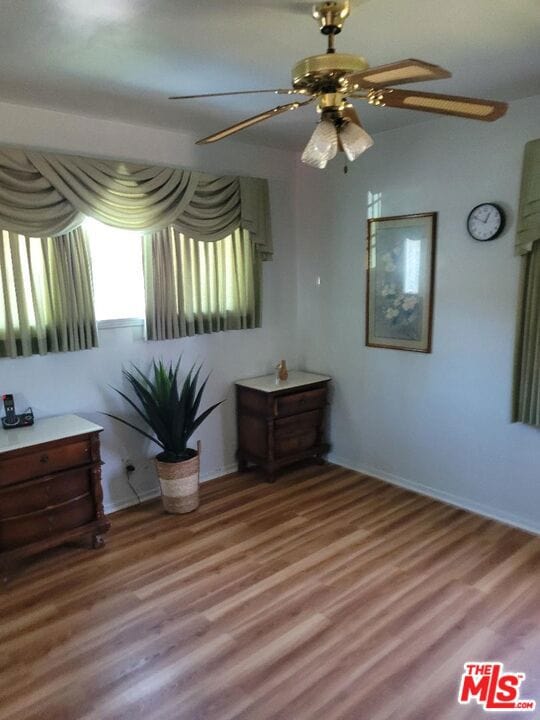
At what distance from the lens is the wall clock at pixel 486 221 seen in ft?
9.81

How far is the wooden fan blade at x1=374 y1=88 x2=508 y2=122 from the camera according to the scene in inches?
64.7

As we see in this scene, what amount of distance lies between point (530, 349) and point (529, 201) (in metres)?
0.81

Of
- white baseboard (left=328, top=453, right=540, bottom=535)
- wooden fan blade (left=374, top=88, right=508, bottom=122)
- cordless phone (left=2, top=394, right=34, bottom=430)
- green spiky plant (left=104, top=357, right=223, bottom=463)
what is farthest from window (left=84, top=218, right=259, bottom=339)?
wooden fan blade (left=374, top=88, right=508, bottom=122)

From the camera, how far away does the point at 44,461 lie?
2.68m

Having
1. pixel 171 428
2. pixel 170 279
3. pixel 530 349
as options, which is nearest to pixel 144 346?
pixel 170 279

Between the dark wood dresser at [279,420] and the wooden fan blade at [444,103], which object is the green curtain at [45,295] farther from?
the wooden fan blade at [444,103]

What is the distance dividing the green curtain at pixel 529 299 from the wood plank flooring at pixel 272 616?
0.79m

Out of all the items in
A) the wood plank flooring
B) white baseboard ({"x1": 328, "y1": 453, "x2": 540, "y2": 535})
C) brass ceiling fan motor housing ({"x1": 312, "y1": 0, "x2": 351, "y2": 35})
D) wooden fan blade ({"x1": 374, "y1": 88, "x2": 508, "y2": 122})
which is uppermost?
brass ceiling fan motor housing ({"x1": 312, "y1": 0, "x2": 351, "y2": 35})

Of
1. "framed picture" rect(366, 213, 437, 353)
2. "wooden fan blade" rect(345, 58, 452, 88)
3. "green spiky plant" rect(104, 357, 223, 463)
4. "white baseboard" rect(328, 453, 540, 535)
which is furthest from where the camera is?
"framed picture" rect(366, 213, 437, 353)

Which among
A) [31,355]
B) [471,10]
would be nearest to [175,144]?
[31,355]

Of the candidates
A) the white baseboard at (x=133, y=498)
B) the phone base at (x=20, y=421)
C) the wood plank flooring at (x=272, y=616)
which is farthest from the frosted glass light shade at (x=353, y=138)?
the white baseboard at (x=133, y=498)

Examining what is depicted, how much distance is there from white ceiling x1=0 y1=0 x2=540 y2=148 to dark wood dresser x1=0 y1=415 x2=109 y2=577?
1.75m

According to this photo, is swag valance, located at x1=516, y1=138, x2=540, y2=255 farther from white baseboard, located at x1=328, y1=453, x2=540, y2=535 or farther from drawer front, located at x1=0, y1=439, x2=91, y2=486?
drawer front, located at x1=0, y1=439, x2=91, y2=486

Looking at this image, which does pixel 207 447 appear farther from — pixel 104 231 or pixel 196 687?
pixel 196 687
